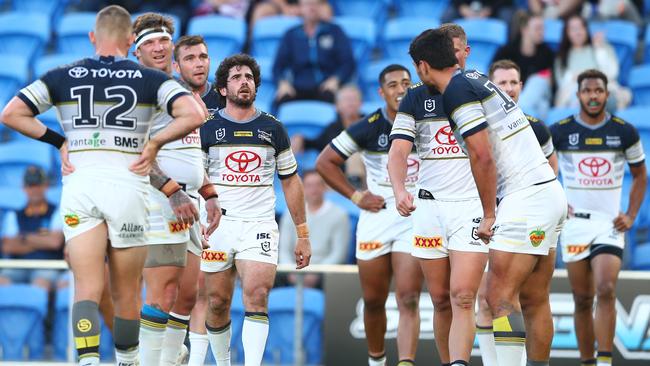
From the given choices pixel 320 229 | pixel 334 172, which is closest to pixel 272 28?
pixel 320 229

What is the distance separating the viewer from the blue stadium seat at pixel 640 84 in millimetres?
15477

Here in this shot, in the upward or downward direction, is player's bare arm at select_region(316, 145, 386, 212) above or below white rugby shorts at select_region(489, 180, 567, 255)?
above

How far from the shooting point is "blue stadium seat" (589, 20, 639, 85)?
52.0 ft

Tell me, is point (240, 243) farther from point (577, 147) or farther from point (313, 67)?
point (313, 67)

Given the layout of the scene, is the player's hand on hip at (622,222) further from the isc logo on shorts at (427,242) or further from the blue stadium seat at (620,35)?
the blue stadium seat at (620,35)

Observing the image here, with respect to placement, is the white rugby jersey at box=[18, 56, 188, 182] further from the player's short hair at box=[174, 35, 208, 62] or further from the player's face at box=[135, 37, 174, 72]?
the player's short hair at box=[174, 35, 208, 62]

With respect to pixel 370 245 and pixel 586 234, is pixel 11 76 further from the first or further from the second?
pixel 586 234

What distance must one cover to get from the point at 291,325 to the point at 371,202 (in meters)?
2.65

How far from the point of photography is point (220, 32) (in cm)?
1662

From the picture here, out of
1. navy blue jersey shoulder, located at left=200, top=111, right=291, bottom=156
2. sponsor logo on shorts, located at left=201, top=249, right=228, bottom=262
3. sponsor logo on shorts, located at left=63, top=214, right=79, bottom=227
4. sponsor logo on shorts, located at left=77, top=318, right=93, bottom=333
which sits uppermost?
navy blue jersey shoulder, located at left=200, top=111, right=291, bottom=156

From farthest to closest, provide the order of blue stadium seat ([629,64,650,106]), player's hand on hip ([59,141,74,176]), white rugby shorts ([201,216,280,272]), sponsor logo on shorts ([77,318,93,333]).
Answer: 1. blue stadium seat ([629,64,650,106])
2. white rugby shorts ([201,216,280,272])
3. player's hand on hip ([59,141,74,176])
4. sponsor logo on shorts ([77,318,93,333])

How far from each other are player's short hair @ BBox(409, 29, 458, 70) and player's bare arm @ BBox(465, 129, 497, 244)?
1.93 ft

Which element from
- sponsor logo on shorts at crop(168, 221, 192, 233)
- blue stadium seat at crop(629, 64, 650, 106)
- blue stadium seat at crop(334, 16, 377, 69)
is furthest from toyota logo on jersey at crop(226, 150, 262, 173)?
blue stadium seat at crop(629, 64, 650, 106)

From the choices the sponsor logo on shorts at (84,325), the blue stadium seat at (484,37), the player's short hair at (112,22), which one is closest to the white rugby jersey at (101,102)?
the player's short hair at (112,22)
